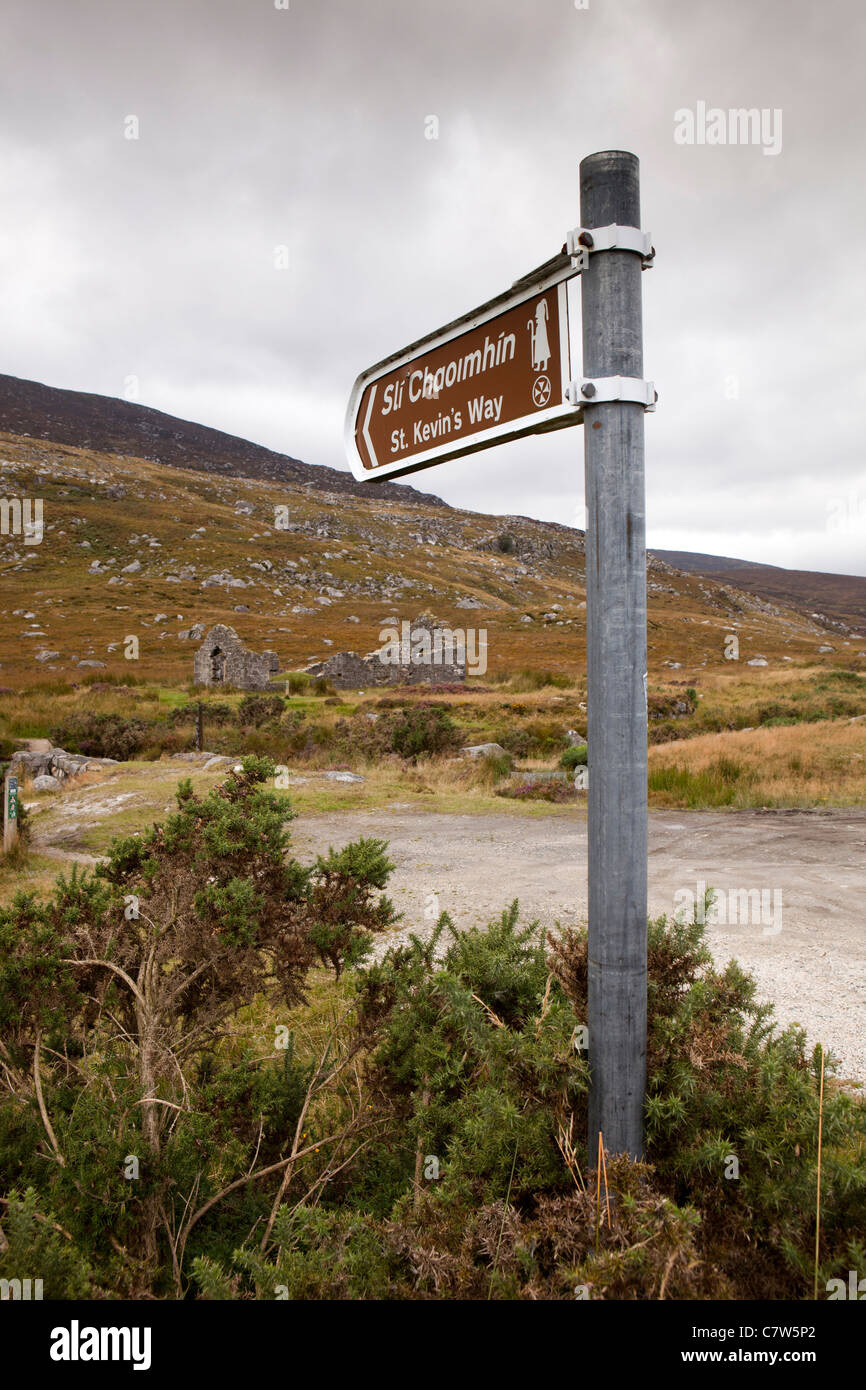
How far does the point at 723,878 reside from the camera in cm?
744

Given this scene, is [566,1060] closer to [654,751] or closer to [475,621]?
[654,751]

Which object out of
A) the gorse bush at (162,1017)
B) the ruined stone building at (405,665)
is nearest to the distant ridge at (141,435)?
the ruined stone building at (405,665)

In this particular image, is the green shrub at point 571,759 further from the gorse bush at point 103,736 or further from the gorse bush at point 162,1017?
the gorse bush at point 162,1017

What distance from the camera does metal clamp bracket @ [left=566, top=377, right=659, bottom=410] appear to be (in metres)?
1.75

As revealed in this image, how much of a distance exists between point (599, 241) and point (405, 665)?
31542mm

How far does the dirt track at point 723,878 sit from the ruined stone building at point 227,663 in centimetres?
2043

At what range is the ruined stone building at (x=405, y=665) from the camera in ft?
105

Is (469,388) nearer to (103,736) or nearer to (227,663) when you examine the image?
(103,736)

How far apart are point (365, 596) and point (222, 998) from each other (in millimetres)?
67772

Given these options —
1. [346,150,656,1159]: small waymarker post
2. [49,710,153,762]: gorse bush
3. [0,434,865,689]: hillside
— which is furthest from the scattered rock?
[0,434,865,689]: hillside

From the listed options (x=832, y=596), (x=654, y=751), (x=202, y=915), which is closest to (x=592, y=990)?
(x=202, y=915)

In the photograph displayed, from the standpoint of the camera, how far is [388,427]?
2.27 m

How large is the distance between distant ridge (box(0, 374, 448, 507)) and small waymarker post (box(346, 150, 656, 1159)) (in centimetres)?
13566

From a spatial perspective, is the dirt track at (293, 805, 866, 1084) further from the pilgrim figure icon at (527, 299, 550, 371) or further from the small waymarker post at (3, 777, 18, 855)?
the pilgrim figure icon at (527, 299, 550, 371)
